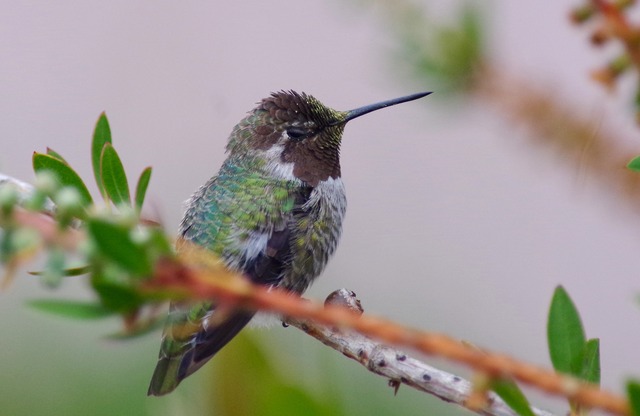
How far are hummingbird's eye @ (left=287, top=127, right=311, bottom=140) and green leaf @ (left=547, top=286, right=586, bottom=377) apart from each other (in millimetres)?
2806

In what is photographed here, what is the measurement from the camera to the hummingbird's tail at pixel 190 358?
254 cm

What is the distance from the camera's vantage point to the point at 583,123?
34.0 inches

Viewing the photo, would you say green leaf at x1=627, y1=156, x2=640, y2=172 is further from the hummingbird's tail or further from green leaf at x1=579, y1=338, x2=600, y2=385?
the hummingbird's tail

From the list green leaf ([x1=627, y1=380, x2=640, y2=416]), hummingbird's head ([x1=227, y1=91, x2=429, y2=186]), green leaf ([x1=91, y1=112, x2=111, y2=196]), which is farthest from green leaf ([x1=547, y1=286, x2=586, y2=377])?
hummingbird's head ([x1=227, y1=91, x2=429, y2=186])

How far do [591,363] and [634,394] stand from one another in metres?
0.33

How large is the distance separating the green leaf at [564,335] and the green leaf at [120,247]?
Answer: 0.42 meters

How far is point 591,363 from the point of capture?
0.78m

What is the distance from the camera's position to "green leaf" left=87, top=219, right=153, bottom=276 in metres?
0.49

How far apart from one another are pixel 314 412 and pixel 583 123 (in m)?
0.53

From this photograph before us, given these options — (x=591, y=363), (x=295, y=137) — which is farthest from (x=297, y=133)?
(x=591, y=363)

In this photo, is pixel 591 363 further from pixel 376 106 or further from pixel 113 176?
pixel 376 106

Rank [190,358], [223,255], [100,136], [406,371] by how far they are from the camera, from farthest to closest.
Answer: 1. [223,255]
2. [190,358]
3. [100,136]
4. [406,371]

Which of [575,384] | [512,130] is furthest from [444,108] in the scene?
[575,384]

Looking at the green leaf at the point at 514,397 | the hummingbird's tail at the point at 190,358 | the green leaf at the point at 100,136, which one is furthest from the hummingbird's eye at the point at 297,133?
the green leaf at the point at 514,397
